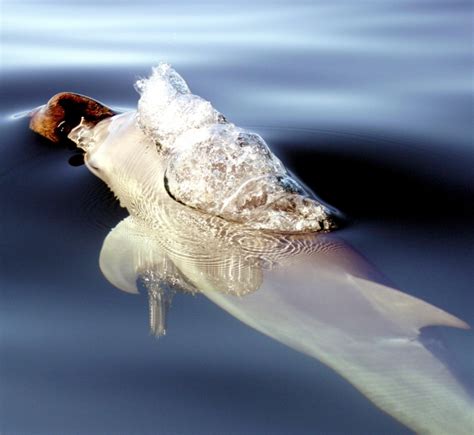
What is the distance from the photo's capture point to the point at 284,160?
14.9ft

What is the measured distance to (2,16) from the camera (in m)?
10.3

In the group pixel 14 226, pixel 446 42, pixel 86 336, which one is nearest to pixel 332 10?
pixel 446 42

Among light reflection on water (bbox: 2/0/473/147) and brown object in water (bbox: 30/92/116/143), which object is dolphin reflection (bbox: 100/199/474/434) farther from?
light reflection on water (bbox: 2/0/473/147)

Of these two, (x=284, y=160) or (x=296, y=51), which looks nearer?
(x=284, y=160)

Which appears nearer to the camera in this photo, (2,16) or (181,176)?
(181,176)

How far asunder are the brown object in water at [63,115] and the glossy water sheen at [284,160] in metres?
0.15

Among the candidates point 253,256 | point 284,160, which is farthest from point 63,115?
point 253,256

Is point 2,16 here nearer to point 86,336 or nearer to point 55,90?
point 55,90

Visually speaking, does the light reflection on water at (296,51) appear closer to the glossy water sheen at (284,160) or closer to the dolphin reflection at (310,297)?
the glossy water sheen at (284,160)

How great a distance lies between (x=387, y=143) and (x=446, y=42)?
11.2ft

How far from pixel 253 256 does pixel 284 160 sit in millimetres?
1345

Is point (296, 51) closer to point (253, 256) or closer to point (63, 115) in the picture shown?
point (63, 115)

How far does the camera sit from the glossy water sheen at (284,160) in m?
2.43

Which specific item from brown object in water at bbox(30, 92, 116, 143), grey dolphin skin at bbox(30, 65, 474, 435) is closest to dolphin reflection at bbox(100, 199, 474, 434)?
grey dolphin skin at bbox(30, 65, 474, 435)
